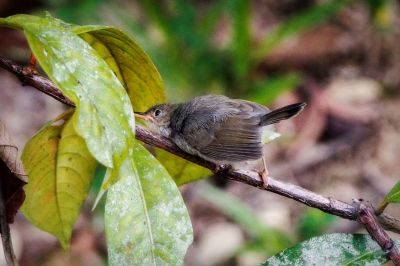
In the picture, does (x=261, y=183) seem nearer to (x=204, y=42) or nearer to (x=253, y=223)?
(x=253, y=223)

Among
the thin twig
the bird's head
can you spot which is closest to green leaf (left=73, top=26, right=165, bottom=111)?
the thin twig

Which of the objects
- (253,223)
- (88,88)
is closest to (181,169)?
(88,88)

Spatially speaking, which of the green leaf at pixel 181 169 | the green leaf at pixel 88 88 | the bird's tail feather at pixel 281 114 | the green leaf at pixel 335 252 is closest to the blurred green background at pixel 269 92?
the bird's tail feather at pixel 281 114

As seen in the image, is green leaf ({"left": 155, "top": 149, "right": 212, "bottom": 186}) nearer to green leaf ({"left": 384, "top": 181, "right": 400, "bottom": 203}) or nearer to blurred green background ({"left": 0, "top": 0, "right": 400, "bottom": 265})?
green leaf ({"left": 384, "top": 181, "right": 400, "bottom": 203})

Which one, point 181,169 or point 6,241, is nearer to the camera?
point 6,241

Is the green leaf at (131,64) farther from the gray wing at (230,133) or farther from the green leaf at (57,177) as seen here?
the gray wing at (230,133)
